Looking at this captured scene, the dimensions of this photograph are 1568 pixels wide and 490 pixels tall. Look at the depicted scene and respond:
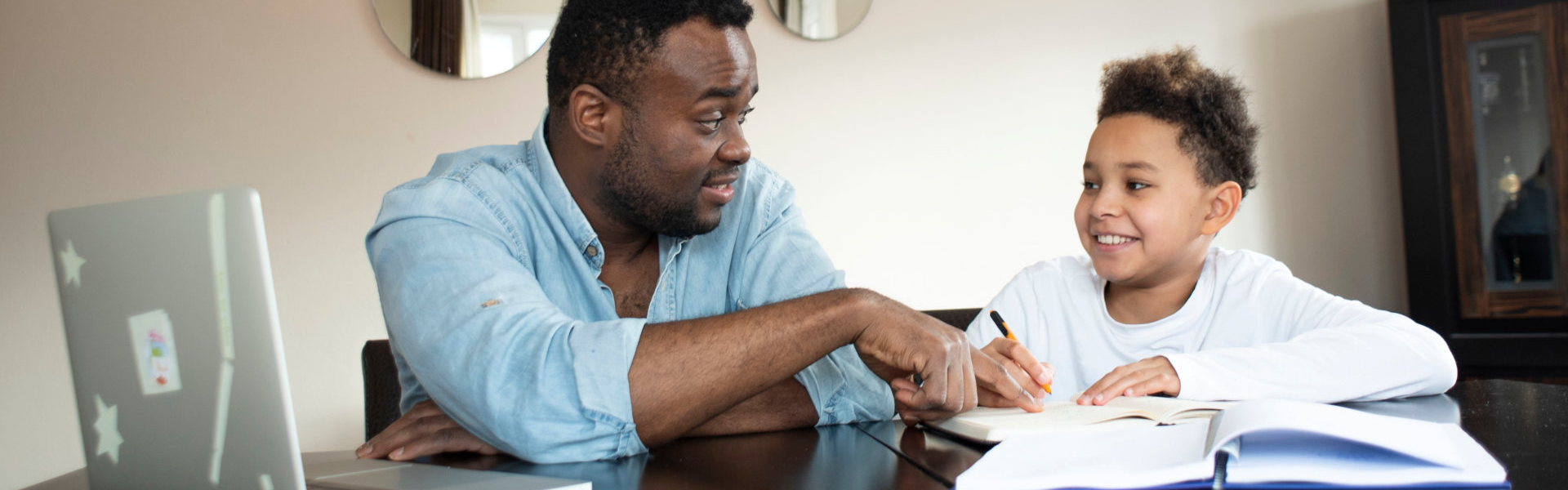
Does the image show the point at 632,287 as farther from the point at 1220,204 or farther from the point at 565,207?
the point at 1220,204

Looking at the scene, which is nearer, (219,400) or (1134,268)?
(219,400)

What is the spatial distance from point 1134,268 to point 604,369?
880 millimetres

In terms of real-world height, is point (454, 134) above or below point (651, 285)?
above

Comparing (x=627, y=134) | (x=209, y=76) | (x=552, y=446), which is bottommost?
(x=552, y=446)

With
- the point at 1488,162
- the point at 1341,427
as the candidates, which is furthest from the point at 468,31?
the point at 1488,162

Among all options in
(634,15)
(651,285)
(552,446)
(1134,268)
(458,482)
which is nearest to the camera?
(458,482)

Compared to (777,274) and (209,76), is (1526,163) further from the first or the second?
(209,76)

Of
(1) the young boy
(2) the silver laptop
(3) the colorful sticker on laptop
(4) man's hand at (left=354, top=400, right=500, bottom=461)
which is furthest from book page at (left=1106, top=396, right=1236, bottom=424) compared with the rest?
(3) the colorful sticker on laptop

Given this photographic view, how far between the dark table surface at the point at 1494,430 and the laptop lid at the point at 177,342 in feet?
1.40

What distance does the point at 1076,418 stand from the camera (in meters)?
0.90

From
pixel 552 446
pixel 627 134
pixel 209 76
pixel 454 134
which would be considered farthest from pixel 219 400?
pixel 209 76

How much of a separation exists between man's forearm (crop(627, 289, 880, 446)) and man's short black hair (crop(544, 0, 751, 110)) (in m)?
0.40

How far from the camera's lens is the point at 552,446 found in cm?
88

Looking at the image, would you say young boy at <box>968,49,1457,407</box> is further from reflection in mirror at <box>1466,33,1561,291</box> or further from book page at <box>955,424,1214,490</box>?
reflection in mirror at <box>1466,33,1561,291</box>
